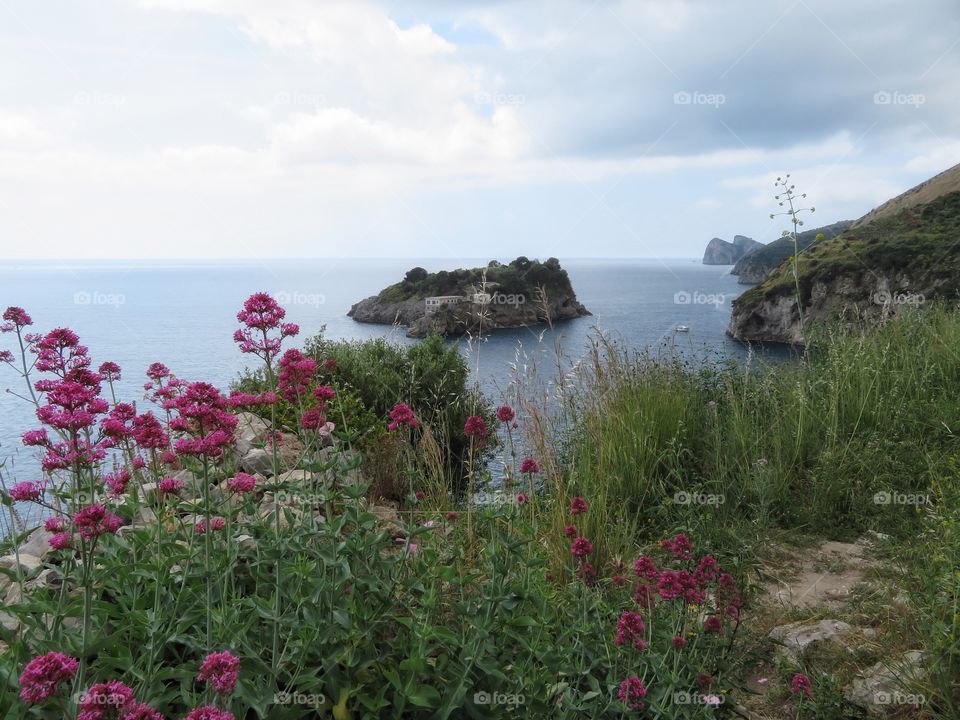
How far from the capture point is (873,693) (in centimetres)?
304

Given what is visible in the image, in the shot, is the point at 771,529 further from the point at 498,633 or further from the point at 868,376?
the point at 498,633

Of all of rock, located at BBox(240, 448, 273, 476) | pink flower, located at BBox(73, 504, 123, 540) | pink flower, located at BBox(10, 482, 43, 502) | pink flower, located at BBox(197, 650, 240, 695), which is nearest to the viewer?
pink flower, located at BBox(197, 650, 240, 695)

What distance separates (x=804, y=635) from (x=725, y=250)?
523 ft

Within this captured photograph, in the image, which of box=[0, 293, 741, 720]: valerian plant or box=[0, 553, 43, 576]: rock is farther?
box=[0, 553, 43, 576]: rock

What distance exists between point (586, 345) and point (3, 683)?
566cm

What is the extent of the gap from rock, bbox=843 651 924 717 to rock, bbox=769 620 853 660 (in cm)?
29

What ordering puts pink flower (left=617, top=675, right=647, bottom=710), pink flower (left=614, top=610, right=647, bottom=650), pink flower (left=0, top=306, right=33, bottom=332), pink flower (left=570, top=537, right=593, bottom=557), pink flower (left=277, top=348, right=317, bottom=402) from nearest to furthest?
pink flower (left=617, top=675, right=647, bottom=710), pink flower (left=614, top=610, right=647, bottom=650), pink flower (left=570, top=537, right=593, bottom=557), pink flower (left=277, top=348, right=317, bottom=402), pink flower (left=0, top=306, right=33, bottom=332)

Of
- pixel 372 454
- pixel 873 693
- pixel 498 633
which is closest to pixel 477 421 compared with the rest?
pixel 498 633

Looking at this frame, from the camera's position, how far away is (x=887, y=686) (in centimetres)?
305

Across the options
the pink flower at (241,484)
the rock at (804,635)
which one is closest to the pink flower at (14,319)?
the pink flower at (241,484)

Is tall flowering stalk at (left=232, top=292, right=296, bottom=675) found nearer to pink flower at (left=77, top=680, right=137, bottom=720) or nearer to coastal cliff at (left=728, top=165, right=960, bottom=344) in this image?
pink flower at (left=77, top=680, right=137, bottom=720)

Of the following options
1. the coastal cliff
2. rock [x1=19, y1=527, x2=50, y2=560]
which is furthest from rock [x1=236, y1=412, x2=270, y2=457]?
the coastal cliff

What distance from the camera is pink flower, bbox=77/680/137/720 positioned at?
1342 mm

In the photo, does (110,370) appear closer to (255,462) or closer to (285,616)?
(285,616)
